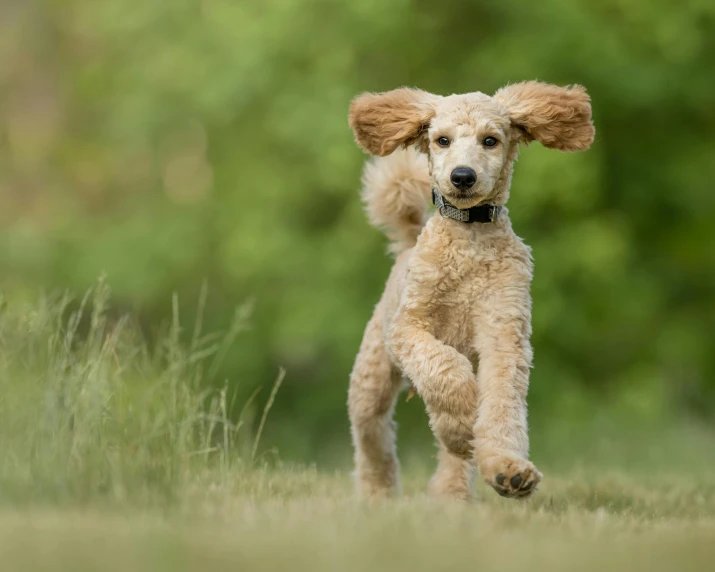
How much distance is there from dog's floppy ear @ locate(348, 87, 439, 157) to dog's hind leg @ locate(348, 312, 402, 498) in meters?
0.83

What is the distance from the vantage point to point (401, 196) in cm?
564

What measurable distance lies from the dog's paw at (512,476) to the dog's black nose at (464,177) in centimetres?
107

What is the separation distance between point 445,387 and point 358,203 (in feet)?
19.8

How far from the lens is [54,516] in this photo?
377cm

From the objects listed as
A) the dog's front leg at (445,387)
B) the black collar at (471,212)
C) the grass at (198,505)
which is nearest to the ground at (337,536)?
the grass at (198,505)

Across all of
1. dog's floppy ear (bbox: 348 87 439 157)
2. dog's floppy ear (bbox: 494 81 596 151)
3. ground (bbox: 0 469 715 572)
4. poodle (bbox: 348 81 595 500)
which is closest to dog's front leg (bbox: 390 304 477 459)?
poodle (bbox: 348 81 595 500)

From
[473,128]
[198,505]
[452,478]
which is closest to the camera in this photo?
[198,505]

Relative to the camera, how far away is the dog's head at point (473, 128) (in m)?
4.58

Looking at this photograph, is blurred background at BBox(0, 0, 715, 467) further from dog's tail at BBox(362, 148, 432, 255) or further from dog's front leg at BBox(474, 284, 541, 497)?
dog's front leg at BBox(474, 284, 541, 497)

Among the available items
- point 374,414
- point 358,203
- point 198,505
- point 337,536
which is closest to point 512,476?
point 337,536

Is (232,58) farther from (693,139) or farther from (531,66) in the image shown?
(693,139)

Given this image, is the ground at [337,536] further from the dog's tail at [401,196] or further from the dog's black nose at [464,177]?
the dog's tail at [401,196]

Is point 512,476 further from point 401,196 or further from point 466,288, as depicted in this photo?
point 401,196

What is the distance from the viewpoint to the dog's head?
458cm
